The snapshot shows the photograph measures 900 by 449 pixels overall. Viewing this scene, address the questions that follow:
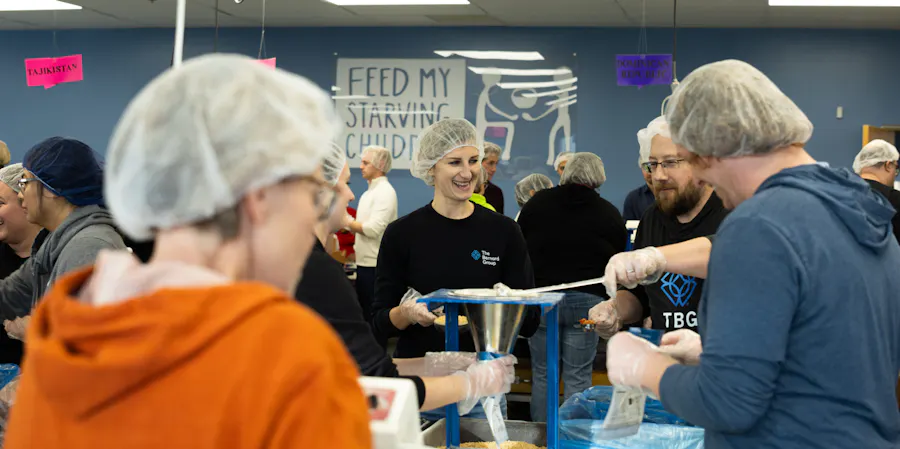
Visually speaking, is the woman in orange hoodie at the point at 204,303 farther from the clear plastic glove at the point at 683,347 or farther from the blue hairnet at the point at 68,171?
the blue hairnet at the point at 68,171

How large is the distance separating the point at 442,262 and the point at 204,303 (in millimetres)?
2113

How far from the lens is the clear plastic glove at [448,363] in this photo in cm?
211

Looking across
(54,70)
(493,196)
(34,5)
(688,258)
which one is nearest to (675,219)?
(688,258)

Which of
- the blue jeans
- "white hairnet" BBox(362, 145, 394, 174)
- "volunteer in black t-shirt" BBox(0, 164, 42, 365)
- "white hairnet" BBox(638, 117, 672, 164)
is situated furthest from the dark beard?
"white hairnet" BBox(362, 145, 394, 174)

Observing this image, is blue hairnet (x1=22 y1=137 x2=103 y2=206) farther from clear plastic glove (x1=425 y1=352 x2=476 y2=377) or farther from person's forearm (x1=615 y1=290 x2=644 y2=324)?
person's forearm (x1=615 y1=290 x2=644 y2=324)

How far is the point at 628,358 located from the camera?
1.62 meters

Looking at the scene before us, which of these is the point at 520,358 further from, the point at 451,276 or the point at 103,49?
the point at 103,49

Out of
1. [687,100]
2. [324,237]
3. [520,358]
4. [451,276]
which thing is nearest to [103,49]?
[520,358]

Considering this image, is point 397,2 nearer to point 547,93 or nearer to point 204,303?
point 547,93

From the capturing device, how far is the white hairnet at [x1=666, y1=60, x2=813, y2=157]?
145cm

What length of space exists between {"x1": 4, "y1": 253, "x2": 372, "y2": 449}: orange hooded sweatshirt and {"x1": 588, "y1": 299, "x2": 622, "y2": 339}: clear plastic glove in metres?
1.94

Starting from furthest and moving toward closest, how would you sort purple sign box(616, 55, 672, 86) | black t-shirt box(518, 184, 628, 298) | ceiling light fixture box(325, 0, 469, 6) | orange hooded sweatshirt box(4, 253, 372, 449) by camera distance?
1. ceiling light fixture box(325, 0, 469, 6)
2. purple sign box(616, 55, 672, 86)
3. black t-shirt box(518, 184, 628, 298)
4. orange hooded sweatshirt box(4, 253, 372, 449)

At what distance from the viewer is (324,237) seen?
6.51 feet

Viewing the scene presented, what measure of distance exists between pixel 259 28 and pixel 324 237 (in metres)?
7.22
